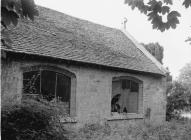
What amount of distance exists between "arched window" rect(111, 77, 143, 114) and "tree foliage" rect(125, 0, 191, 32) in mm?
10462

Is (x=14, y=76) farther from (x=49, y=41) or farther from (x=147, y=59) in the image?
(x=147, y=59)

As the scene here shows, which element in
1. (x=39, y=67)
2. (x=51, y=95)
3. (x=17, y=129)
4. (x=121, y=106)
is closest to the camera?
(x=17, y=129)

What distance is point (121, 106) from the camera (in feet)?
65.7

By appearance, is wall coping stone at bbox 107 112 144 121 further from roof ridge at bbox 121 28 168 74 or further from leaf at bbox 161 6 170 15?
leaf at bbox 161 6 170 15

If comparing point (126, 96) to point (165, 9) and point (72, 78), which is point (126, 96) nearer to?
point (72, 78)

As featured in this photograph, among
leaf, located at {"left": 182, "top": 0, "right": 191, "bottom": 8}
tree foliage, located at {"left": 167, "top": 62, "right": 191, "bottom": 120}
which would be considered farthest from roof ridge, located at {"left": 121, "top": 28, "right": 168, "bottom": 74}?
leaf, located at {"left": 182, "top": 0, "right": 191, "bottom": 8}

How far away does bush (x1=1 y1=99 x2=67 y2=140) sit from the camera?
7.65 meters

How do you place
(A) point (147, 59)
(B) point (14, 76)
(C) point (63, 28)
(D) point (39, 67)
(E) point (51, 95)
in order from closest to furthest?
(B) point (14, 76)
(D) point (39, 67)
(E) point (51, 95)
(C) point (63, 28)
(A) point (147, 59)

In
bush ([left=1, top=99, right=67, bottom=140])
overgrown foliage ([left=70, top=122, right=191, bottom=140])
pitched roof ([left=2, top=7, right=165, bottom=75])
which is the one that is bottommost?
overgrown foliage ([left=70, top=122, right=191, bottom=140])

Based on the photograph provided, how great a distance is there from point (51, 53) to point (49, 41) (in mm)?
1181

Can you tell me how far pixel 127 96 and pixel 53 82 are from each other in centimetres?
755

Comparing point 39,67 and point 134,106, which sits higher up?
point 39,67

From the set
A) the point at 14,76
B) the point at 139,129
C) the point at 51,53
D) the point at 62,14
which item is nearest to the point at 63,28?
the point at 62,14

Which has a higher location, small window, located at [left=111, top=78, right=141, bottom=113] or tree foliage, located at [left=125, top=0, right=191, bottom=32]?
tree foliage, located at [left=125, top=0, right=191, bottom=32]
